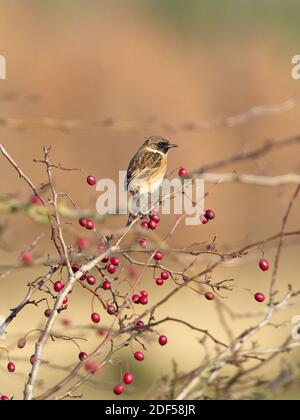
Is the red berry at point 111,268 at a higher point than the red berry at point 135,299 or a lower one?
higher

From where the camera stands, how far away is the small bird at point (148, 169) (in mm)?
6172

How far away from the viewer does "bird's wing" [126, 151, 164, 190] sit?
6.30 metres

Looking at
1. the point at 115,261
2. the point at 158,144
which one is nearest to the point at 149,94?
the point at 158,144

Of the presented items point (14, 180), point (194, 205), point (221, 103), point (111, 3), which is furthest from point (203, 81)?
point (194, 205)

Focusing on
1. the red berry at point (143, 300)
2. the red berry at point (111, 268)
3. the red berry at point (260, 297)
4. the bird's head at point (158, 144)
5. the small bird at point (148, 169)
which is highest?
the bird's head at point (158, 144)

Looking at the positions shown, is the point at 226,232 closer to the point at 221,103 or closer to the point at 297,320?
the point at 221,103

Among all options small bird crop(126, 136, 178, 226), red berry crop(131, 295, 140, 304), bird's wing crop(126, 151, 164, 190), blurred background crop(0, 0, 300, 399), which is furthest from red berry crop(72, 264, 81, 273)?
blurred background crop(0, 0, 300, 399)

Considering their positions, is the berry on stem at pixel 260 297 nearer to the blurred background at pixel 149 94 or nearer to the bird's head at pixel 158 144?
the bird's head at pixel 158 144

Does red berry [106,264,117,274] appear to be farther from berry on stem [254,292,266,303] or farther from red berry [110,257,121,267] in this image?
berry on stem [254,292,266,303]

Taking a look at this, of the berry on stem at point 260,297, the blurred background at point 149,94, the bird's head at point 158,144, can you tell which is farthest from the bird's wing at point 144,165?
the blurred background at point 149,94

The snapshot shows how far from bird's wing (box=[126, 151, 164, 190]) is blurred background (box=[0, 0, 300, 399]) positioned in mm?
7829

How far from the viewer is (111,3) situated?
1945cm
